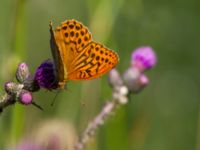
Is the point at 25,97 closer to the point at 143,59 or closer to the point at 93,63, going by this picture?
the point at 93,63

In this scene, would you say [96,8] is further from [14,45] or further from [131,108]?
[131,108]

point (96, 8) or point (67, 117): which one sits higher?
point (96, 8)

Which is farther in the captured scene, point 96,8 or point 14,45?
point 96,8

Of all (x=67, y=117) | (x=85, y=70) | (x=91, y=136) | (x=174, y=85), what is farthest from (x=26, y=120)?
(x=174, y=85)

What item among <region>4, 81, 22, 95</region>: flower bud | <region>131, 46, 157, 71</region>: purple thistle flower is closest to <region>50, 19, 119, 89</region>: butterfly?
<region>4, 81, 22, 95</region>: flower bud

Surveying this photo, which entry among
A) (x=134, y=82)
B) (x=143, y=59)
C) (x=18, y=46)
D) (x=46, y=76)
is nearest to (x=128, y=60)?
(x=143, y=59)

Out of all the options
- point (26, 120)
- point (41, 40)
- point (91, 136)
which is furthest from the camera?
point (41, 40)
